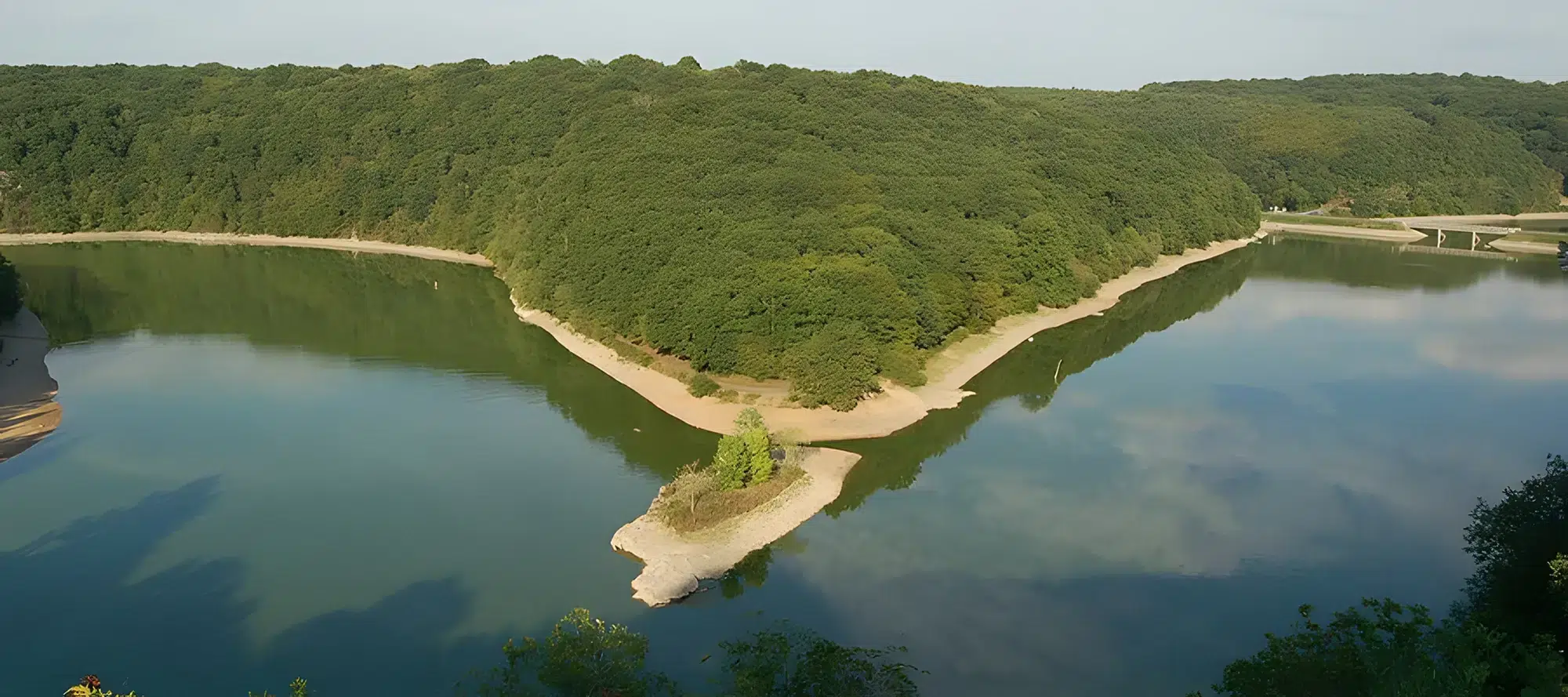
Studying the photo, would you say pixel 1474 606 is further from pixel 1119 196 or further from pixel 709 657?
pixel 1119 196

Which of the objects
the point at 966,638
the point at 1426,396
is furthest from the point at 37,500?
the point at 1426,396

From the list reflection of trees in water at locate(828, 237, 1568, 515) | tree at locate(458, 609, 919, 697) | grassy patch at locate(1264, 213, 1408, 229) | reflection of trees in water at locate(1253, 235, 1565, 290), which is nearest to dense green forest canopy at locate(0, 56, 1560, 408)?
reflection of trees in water at locate(828, 237, 1568, 515)

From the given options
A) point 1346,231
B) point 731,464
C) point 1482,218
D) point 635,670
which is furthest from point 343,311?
point 1482,218

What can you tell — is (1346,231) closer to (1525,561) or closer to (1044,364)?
(1044,364)

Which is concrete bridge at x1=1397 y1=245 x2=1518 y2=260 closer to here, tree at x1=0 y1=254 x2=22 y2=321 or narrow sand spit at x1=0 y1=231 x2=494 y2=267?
narrow sand spit at x1=0 y1=231 x2=494 y2=267

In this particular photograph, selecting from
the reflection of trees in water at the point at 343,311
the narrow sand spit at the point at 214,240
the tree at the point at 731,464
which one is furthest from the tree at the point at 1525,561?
the narrow sand spit at the point at 214,240

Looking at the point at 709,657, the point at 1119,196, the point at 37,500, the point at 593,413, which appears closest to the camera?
the point at 709,657

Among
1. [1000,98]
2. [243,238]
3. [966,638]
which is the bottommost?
[966,638]
